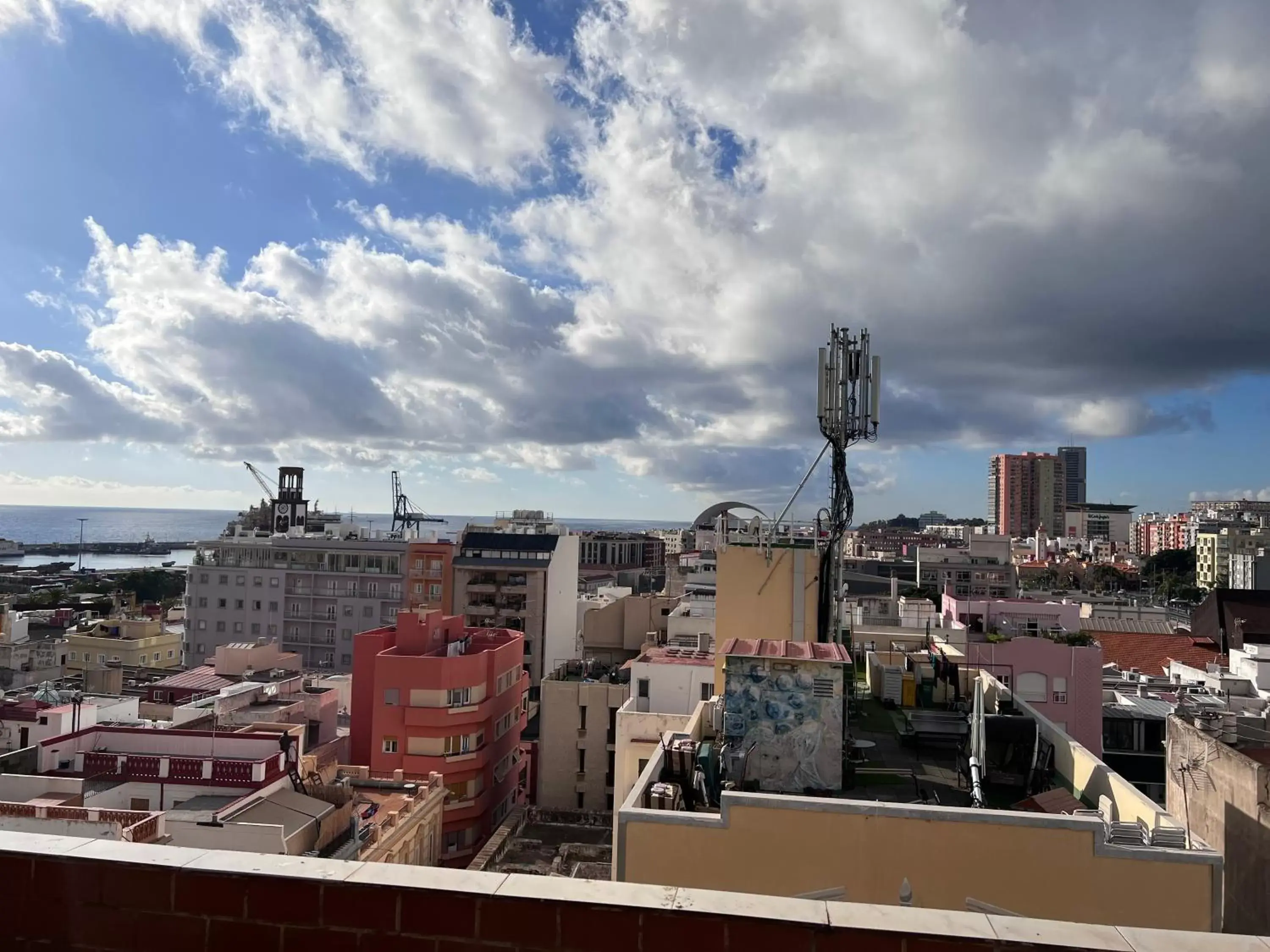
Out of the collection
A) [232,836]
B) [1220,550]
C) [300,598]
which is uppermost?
[1220,550]

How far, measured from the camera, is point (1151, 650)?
37.0 m

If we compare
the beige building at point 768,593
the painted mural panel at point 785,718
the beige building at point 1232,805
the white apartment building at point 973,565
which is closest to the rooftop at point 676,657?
the beige building at point 768,593

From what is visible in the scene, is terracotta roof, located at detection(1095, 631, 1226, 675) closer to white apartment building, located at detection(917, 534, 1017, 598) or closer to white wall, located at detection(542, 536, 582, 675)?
white apartment building, located at detection(917, 534, 1017, 598)

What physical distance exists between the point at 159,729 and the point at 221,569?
134 ft

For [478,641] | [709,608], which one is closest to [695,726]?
[478,641]

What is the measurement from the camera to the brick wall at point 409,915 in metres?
2.59

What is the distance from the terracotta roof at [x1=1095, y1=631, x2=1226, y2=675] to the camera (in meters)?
35.8

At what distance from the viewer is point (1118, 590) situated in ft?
310

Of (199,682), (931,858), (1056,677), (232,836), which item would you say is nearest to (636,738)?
(232,836)

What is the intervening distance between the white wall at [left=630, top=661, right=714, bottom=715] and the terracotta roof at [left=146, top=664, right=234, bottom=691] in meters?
17.1

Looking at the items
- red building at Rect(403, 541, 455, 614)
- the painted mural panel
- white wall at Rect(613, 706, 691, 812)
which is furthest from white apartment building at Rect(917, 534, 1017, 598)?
the painted mural panel

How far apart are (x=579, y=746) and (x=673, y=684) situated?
286 inches

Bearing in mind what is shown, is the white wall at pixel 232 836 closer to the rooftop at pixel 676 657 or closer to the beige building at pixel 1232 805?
the rooftop at pixel 676 657

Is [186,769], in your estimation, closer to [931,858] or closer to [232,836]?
[232,836]
